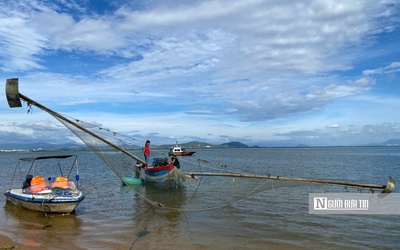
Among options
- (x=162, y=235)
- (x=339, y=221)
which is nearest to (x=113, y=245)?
(x=162, y=235)

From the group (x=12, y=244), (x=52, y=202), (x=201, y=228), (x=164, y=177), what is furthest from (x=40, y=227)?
(x=201, y=228)

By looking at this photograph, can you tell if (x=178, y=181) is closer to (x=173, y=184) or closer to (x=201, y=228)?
(x=173, y=184)

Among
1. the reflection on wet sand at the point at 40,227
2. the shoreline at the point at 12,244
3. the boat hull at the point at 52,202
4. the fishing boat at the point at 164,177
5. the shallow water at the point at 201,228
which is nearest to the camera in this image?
the shoreline at the point at 12,244

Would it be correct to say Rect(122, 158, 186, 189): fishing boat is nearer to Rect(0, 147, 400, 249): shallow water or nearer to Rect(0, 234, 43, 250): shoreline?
Rect(0, 147, 400, 249): shallow water

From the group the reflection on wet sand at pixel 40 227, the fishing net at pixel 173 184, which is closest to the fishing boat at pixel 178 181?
the fishing net at pixel 173 184

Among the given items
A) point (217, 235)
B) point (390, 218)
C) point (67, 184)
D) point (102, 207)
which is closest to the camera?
point (217, 235)

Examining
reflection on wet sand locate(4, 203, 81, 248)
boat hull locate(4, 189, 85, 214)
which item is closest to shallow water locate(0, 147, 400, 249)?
reflection on wet sand locate(4, 203, 81, 248)

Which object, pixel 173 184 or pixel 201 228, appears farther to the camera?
pixel 173 184

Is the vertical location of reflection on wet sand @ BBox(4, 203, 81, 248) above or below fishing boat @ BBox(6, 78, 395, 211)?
below

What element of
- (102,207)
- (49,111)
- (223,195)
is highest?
(49,111)

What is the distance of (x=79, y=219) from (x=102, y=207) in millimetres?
2683

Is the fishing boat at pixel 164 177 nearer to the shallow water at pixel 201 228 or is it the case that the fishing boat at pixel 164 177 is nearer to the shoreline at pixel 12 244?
the shallow water at pixel 201 228

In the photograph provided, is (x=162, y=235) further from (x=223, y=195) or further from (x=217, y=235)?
(x=223, y=195)

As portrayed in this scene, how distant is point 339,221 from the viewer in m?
12.9
